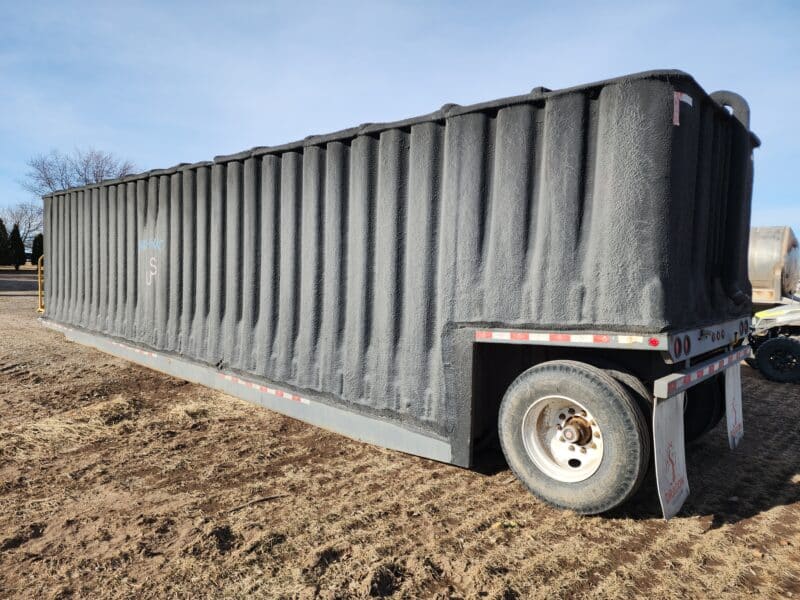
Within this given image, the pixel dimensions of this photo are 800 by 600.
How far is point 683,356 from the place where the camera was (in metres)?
3.77

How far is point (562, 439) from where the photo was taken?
3963 mm

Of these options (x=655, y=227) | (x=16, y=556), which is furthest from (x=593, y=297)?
(x=16, y=556)

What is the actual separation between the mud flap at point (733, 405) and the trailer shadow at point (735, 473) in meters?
0.24

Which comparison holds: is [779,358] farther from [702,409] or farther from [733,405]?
[733,405]

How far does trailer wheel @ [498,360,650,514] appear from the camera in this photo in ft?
11.7

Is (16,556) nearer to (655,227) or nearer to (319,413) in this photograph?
(319,413)

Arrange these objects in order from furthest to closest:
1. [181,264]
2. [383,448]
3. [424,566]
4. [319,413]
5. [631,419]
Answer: [181,264] → [319,413] → [383,448] → [631,419] → [424,566]

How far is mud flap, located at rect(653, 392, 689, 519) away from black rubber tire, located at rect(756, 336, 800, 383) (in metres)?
6.51

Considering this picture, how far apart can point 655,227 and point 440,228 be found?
5.43 ft

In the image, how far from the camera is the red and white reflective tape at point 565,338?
3.53 meters

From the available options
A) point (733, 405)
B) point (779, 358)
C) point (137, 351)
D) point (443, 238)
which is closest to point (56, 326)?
point (137, 351)

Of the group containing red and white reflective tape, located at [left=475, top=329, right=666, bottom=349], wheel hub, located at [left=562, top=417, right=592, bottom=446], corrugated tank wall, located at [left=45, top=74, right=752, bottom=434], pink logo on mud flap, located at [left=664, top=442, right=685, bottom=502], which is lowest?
pink logo on mud flap, located at [left=664, top=442, right=685, bottom=502]

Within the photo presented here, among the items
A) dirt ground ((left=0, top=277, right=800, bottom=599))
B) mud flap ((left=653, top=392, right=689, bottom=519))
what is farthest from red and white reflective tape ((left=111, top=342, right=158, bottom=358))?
mud flap ((left=653, top=392, right=689, bottom=519))

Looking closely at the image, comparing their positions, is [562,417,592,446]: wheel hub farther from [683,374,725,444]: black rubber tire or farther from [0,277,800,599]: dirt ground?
[683,374,725,444]: black rubber tire
